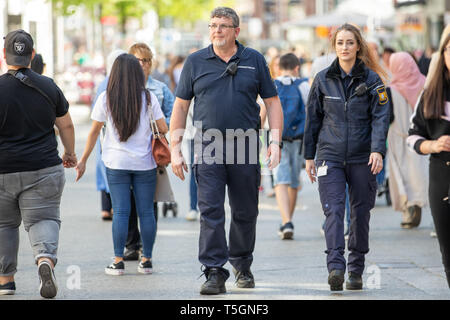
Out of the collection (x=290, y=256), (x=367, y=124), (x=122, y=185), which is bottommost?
(x=290, y=256)

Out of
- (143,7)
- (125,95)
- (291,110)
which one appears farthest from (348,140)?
(143,7)

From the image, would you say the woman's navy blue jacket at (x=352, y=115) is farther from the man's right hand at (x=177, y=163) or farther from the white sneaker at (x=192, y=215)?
the white sneaker at (x=192, y=215)

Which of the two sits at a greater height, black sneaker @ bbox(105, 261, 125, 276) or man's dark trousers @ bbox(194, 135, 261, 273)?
man's dark trousers @ bbox(194, 135, 261, 273)

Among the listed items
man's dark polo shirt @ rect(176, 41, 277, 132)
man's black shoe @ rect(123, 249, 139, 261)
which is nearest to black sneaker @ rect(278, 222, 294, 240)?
man's black shoe @ rect(123, 249, 139, 261)

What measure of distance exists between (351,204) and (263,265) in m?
1.42

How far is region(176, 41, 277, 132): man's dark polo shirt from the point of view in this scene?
293 inches

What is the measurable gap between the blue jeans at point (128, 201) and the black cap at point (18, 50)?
1426 millimetres

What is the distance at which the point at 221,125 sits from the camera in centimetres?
746

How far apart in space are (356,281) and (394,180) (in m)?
3.95

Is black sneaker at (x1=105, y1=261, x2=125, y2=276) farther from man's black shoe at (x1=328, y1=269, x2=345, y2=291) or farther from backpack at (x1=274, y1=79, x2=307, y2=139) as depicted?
backpack at (x1=274, y1=79, x2=307, y2=139)

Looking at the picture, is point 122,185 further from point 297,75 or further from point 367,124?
point 297,75

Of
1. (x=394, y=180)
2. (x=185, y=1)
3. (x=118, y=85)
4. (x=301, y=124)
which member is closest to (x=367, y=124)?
(x=118, y=85)

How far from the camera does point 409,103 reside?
11188 millimetres

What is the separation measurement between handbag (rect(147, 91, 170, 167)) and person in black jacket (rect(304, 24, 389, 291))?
1220mm
